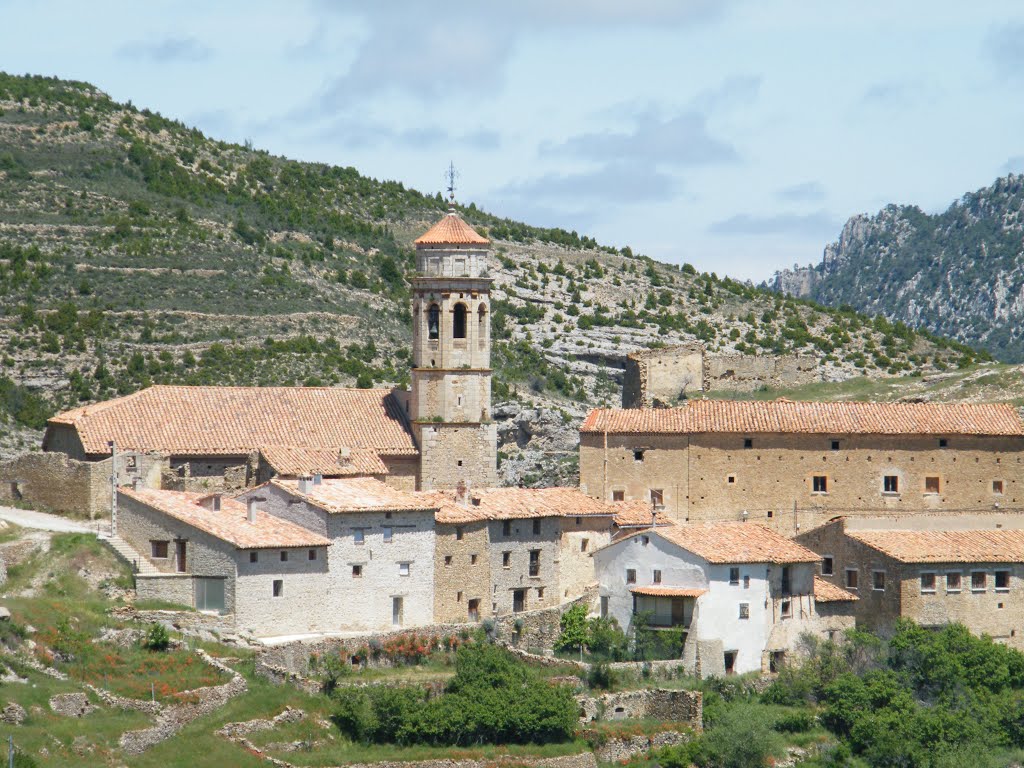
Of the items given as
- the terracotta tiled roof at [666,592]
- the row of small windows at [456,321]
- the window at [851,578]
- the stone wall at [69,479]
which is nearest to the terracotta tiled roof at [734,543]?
the terracotta tiled roof at [666,592]

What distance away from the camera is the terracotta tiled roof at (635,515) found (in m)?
65.7

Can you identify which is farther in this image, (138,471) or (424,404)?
(424,404)

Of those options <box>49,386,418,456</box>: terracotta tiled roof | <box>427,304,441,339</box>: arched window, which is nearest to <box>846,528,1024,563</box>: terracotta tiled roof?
<box>427,304,441,339</box>: arched window

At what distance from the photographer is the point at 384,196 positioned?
11425 cm

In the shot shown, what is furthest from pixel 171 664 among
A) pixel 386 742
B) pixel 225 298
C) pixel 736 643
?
pixel 225 298

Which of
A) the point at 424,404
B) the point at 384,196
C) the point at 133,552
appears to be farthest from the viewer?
the point at 384,196

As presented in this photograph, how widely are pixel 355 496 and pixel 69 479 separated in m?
7.98

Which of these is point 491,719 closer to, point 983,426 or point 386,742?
point 386,742

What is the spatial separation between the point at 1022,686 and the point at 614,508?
12.3m

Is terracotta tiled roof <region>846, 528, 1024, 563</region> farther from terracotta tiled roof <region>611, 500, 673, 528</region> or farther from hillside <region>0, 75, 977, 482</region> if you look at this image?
hillside <region>0, 75, 977, 482</region>

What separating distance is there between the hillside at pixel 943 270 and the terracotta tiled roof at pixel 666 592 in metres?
68.5

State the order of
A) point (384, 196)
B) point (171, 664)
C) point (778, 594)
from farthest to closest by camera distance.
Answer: point (384, 196) → point (778, 594) → point (171, 664)

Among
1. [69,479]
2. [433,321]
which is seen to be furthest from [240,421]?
[433,321]

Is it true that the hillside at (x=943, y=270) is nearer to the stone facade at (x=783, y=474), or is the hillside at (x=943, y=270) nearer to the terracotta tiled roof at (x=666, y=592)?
the stone facade at (x=783, y=474)
